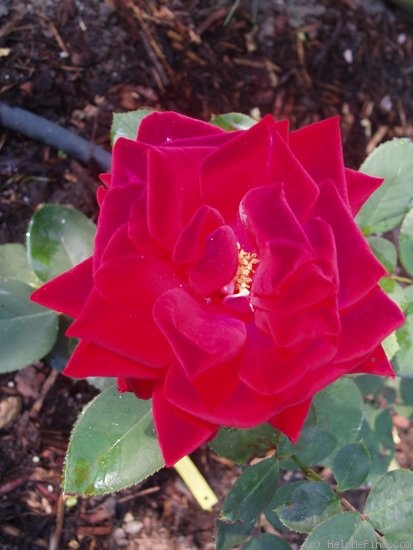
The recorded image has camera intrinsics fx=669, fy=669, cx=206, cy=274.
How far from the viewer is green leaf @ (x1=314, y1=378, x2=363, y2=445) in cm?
117

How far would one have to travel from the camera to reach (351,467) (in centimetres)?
103

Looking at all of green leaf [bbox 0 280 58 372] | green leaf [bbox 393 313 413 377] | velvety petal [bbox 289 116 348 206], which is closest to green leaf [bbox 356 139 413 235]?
green leaf [bbox 393 313 413 377]

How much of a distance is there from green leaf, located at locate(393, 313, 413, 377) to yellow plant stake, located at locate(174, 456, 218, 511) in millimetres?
575

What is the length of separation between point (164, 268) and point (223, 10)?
1.31 metres

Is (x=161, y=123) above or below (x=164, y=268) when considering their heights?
above

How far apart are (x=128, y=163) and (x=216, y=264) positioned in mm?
165

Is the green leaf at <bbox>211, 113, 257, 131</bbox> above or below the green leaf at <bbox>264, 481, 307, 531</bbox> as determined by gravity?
above

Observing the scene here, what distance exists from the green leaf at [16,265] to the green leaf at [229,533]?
0.55 metres

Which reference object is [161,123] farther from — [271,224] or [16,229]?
[16,229]

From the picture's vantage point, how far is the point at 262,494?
1.06 metres

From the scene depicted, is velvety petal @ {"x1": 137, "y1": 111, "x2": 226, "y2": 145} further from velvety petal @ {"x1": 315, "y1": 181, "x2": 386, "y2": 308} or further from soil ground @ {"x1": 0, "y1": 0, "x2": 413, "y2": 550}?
soil ground @ {"x1": 0, "y1": 0, "x2": 413, "y2": 550}

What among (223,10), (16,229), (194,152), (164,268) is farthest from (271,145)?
(223,10)

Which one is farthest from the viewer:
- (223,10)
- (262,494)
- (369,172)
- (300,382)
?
(223,10)

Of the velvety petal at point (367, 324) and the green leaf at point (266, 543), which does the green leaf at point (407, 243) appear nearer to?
the velvety petal at point (367, 324)
